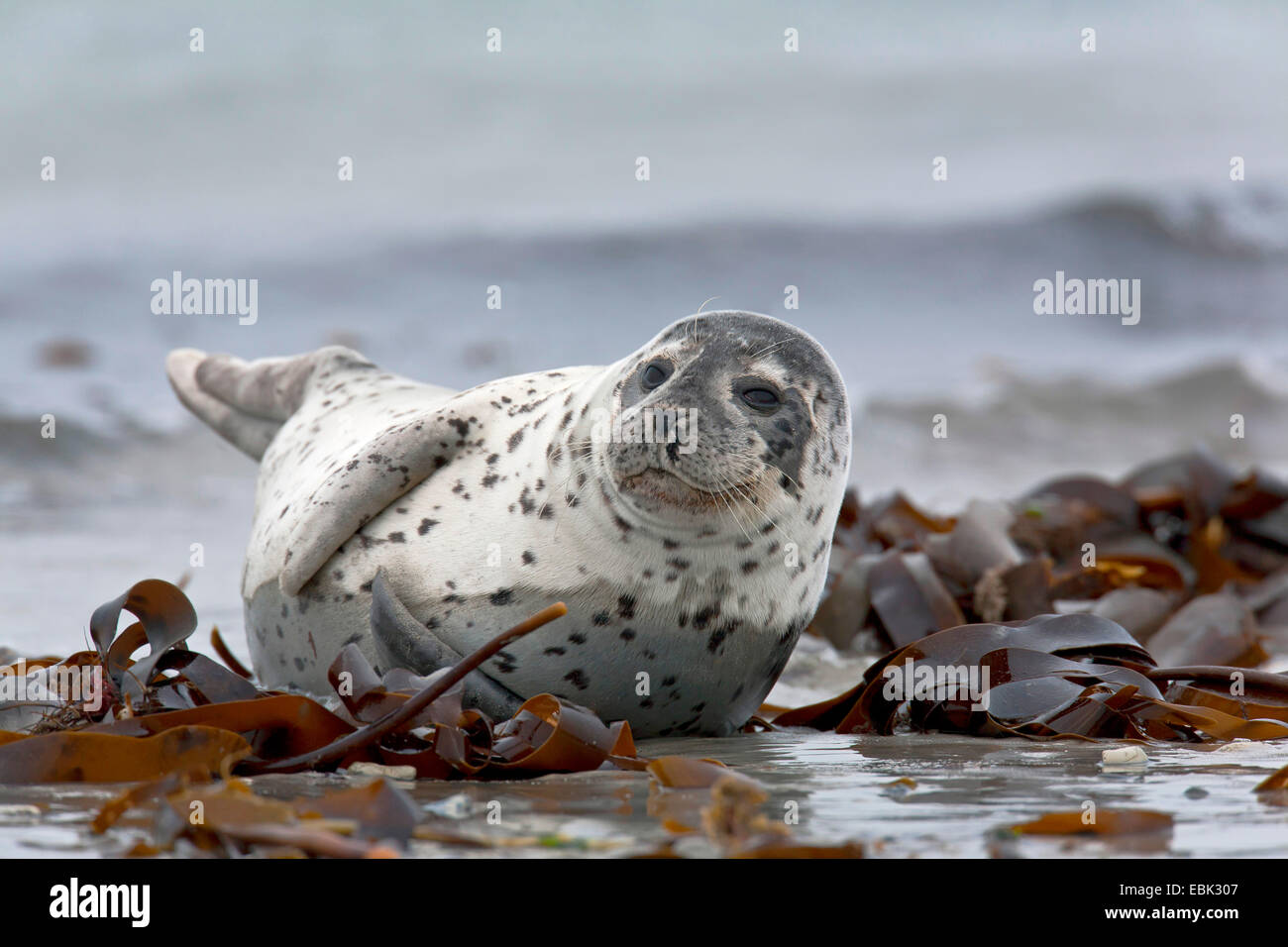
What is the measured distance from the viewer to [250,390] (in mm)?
4586

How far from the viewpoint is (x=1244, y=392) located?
1384 centimetres

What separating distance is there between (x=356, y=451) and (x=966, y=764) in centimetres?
169

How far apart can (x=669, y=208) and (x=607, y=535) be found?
15385 mm

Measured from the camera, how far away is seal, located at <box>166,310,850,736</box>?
2.84 metres

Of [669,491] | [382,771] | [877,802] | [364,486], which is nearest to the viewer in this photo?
[877,802]

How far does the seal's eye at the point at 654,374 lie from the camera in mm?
2926

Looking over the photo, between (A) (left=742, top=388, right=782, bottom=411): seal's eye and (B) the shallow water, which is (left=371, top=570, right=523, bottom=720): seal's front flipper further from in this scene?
(A) (left=742, top=388, right=782, bottom=411): seal's eye

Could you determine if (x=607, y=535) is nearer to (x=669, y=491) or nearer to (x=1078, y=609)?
(x=669, y=491)

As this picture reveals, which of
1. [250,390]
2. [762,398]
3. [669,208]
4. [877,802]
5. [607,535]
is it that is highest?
[669,208]

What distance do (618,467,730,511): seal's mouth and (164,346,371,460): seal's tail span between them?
1.98m

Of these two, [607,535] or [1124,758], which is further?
[607,535]

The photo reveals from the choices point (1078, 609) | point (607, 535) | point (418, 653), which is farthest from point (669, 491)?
point (1078, 609)
